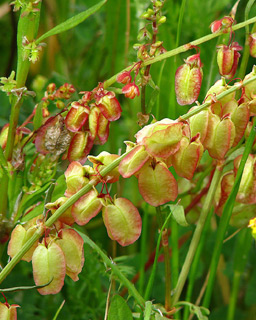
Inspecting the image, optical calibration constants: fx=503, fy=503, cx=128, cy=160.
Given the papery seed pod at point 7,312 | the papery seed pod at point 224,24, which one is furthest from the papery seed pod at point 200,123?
the papery seed pod at point 7,312

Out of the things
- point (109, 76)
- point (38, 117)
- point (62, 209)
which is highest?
point (109, 76)

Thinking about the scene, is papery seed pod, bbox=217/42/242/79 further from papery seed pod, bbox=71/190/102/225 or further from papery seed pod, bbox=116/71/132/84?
papery seed pod, bbox=71/190/102/225

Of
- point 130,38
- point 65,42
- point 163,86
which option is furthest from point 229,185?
point 65,42

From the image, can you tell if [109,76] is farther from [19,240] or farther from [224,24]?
[19,240]

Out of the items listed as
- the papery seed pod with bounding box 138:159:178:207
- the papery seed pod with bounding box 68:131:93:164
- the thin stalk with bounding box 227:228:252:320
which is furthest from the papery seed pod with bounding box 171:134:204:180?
the thin stalk with bounding box 227:228:252:320

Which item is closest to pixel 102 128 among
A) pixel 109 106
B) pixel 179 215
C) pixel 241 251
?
pixel 109 106

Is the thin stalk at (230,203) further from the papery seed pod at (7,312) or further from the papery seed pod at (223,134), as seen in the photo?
the papery seed pod at (7,312)

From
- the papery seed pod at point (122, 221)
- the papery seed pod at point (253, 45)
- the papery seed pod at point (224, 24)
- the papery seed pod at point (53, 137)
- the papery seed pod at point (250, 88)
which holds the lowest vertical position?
the papery seed pod at point (122, 221)
